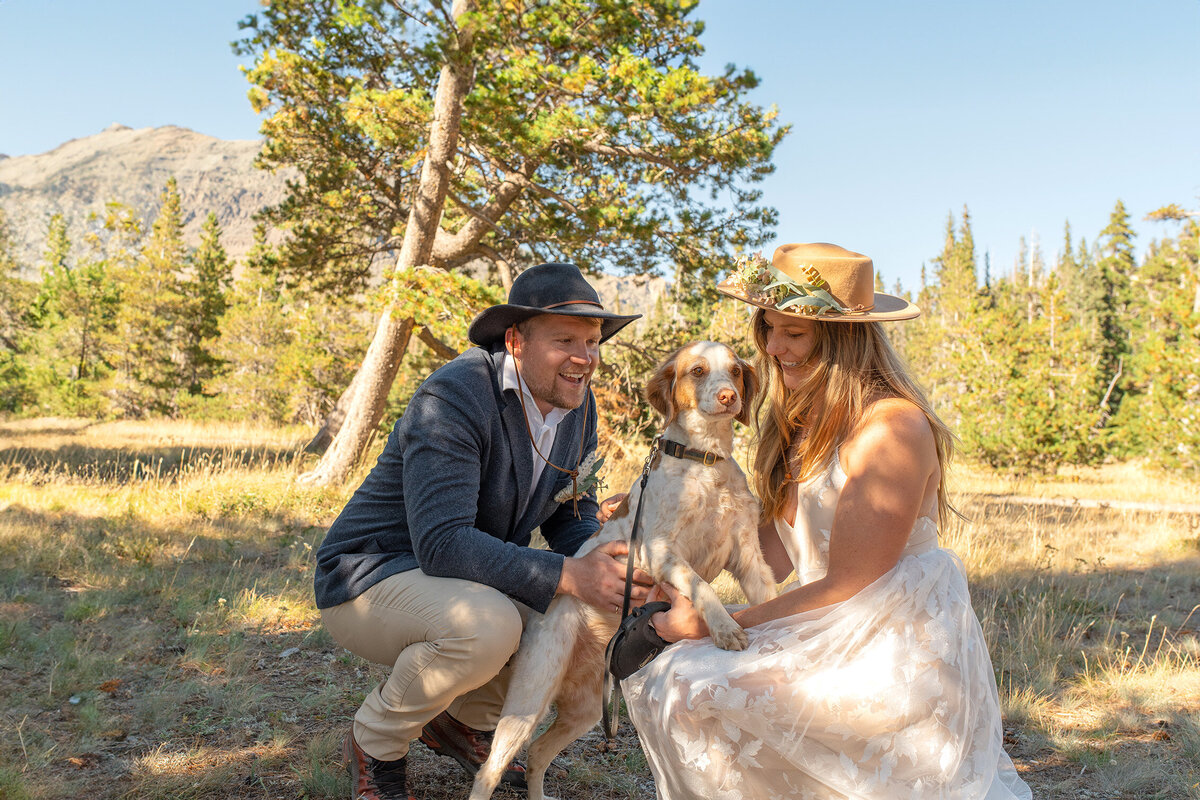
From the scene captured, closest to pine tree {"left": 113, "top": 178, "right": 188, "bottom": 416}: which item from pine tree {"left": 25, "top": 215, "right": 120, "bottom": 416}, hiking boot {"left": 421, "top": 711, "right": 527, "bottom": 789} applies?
pine tree {"left": 25, "top": 215, "right": 120, "bottom": 416}

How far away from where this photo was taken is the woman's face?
2.61 metres

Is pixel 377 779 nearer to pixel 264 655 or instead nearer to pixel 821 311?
pixel 264 655

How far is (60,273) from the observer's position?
111 ft

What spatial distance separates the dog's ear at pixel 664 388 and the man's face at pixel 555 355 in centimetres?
28

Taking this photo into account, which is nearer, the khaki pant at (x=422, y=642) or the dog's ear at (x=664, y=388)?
the khaki pant at (x=422, y=642)

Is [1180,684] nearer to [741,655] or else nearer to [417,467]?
[741,655]

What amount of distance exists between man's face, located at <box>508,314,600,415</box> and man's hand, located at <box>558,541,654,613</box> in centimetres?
69

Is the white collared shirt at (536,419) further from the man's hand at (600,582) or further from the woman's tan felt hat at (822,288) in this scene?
the woman's tan felt hat at (822,288)

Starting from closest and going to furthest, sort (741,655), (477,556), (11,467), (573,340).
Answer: (741,655) < (477,556) < (573,340) < (11,467)

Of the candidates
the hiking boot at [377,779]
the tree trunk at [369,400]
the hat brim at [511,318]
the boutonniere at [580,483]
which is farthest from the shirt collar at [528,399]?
the tree trunk at [369,400]

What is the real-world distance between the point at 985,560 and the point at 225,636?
6.14 meters

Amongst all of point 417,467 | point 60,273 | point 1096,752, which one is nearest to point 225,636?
point 417,467

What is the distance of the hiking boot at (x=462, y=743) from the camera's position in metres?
3.00

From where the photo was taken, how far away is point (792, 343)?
8.66ft
